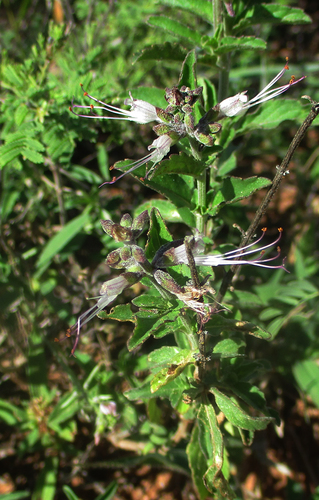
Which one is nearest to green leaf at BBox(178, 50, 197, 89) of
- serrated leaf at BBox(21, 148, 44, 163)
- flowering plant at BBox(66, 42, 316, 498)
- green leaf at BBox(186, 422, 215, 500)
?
flowering plant at BBox(66, 42, 316, 498)

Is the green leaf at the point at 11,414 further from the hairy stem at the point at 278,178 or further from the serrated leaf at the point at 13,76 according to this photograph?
the serrated leaf at the point at 13,76

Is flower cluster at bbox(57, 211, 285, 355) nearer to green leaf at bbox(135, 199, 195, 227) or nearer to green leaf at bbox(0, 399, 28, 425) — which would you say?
green leaf at bbox(135, 199, 195, 227)

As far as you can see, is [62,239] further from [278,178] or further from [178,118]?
[278,178]

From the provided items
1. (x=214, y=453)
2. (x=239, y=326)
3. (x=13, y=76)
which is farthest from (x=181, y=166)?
(x=13, y=76)

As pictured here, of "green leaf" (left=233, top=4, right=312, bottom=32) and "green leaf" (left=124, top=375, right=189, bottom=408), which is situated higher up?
"green leaf" (left=233, top=4, right=312, bottom=32)

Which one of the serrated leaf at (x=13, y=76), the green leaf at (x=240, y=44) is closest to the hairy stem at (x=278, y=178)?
the green leaf at (x=240, y=44)

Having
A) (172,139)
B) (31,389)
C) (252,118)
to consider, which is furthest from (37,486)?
(252,118)
